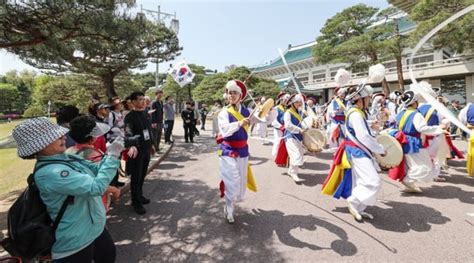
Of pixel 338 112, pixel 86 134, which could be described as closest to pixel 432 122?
pixel 338 112

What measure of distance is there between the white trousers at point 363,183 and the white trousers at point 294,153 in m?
2.08

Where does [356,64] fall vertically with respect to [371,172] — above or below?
above

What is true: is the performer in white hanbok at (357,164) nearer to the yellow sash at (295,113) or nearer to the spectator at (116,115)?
the yellow sash at (295,113)

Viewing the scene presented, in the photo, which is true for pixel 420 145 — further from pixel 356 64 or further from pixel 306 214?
pixel 356 64

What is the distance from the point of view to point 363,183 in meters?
3.83

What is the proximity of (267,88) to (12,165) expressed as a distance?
21.3 metres

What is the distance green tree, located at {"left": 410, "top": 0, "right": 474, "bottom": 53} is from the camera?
11664mm

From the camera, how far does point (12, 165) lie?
979 cm

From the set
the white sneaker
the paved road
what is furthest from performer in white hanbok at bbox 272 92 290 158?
the paved road

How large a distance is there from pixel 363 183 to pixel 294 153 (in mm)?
2389

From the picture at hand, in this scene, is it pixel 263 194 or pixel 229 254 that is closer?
pixel 229 254

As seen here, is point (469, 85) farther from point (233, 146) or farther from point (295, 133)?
point (233, 146)

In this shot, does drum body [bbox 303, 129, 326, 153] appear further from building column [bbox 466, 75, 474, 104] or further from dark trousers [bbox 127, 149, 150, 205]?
building column [bbox 466, 75, 474, 104]

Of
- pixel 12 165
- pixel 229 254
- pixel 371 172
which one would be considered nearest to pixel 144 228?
pixel 229 254
